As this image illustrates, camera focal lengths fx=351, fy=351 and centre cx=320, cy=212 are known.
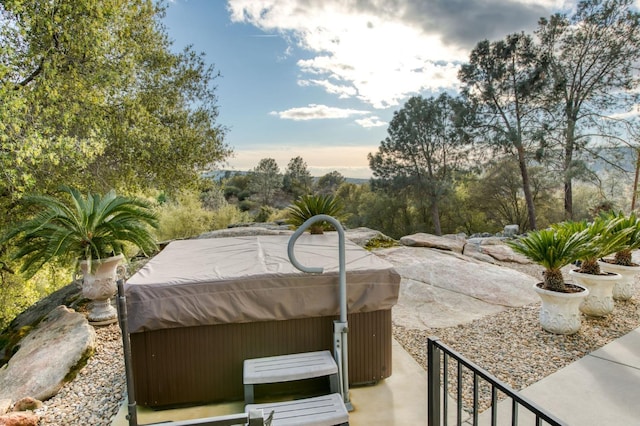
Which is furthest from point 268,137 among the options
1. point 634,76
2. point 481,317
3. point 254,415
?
point 634,76

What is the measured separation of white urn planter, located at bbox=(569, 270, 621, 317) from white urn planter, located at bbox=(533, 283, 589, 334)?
1.59ft

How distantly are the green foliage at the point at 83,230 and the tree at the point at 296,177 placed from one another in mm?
20605

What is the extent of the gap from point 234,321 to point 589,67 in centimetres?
1527

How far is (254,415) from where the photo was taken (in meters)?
1.00

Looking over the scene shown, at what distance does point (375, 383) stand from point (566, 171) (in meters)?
12.9

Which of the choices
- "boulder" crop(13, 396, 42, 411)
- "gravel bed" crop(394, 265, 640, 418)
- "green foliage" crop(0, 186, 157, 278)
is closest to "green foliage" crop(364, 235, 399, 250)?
"gravel bed" crop(394, 265, 640, 418)

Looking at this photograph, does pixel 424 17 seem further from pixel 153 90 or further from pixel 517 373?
pixel 517 373

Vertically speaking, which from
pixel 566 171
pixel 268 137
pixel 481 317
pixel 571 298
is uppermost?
pixel 268 137

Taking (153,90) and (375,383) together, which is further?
(153,90)

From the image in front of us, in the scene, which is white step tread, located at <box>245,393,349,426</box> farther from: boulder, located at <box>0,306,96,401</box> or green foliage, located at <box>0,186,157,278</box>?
green foliage, located at <box>0,186,157,278</box>

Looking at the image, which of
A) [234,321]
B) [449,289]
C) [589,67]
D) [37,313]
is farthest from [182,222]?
[589,67]

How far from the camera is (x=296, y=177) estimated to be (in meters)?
24.5

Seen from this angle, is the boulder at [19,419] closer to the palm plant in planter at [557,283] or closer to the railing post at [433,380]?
the railing post at [433,380]

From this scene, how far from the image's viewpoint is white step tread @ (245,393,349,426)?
1.88 m
